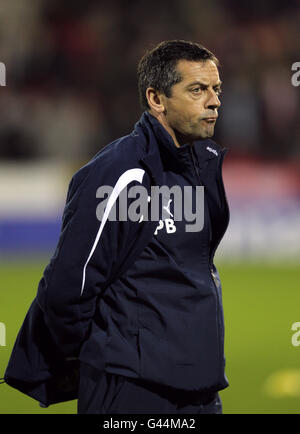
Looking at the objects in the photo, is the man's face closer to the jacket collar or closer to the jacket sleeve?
the jacket collar

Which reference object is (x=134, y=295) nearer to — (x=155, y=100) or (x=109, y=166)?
(x=109, y=166)

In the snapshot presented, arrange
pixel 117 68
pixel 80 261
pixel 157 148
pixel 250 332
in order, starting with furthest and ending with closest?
pixel 117 68 → pixel 250 332 → pixel 157 148 → pixel 80 261

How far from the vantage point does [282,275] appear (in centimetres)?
859

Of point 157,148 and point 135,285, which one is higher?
point 157,148

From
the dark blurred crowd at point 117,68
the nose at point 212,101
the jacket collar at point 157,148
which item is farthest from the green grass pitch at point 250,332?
the dark blurred crowd at point 117,68

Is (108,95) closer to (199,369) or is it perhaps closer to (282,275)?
(282,275)

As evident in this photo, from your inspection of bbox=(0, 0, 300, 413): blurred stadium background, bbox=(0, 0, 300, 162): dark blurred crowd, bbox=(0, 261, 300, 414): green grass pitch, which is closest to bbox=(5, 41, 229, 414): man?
bbox=(0, 261, 300, 414): green grass pitch

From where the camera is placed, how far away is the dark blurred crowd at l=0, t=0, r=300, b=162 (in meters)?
10.9

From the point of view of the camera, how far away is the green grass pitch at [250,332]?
4680 millimetres

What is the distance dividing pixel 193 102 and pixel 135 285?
678 mm

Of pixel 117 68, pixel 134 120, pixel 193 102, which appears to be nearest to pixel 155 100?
pixel 193 102

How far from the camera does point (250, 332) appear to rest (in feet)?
21.0

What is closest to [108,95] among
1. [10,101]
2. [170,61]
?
[10,101]

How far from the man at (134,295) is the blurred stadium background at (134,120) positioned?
3.70 metres
